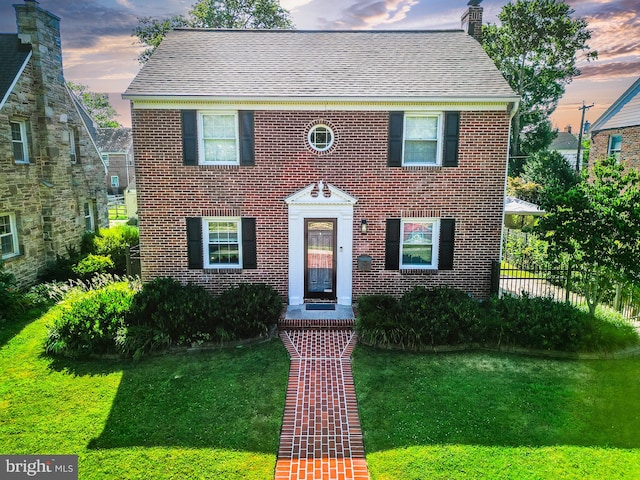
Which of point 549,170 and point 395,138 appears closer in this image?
point 395,138

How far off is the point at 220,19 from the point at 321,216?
72.0ft

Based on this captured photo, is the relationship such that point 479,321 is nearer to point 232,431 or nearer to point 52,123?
point 232,431

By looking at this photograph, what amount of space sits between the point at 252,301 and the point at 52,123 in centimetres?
1072

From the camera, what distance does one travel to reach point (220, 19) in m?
27.3

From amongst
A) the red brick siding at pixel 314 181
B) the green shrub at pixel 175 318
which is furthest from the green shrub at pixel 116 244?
the green shrub at pixel 175 318

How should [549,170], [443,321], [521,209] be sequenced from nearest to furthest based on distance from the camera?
1. [443,321]
2. [521,209]
3. [549,170]

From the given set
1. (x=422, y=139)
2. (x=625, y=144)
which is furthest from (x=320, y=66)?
(x=625, y=144)

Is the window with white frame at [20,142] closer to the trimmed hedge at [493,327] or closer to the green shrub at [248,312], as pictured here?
the green shrub at [248,312]

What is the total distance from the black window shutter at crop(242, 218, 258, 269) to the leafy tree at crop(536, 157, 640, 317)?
24.7 feet

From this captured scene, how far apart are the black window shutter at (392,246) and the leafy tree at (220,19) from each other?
2240cm

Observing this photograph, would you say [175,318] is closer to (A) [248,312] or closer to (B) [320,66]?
(A) [248,312]

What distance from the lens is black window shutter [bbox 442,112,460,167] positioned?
11102 mm

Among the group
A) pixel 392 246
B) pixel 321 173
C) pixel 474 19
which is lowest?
pixel 392 246

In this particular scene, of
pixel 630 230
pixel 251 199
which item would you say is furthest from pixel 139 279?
pixel 630 230
